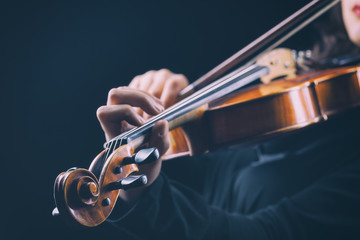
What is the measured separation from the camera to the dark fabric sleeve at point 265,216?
0.57 m

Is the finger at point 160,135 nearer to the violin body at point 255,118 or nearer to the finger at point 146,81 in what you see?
the violin body at point 255,118

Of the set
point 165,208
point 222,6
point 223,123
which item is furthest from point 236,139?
point 222,6

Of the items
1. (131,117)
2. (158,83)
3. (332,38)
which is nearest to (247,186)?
(158,83)

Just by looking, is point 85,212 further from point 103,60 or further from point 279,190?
point 279,190

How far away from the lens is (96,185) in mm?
344

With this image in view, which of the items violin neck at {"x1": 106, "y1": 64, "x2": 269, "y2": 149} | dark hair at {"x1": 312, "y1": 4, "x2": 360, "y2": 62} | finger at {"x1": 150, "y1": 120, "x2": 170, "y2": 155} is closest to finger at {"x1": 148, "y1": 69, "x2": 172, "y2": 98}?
violin neck at {"x1": 106, "y1": 64, "x2": 269, "y2": 149}

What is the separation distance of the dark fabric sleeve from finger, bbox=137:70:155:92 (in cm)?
24

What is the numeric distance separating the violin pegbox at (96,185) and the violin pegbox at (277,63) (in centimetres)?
62

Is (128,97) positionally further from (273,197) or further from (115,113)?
(273,197)

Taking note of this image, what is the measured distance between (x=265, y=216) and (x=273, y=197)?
105 mm

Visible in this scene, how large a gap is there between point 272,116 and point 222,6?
2.30 ft

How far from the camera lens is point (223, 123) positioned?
2.00 ft

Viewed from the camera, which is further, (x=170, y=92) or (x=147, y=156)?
(x=170, y=92)

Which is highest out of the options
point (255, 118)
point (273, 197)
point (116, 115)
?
point (116, 115)
